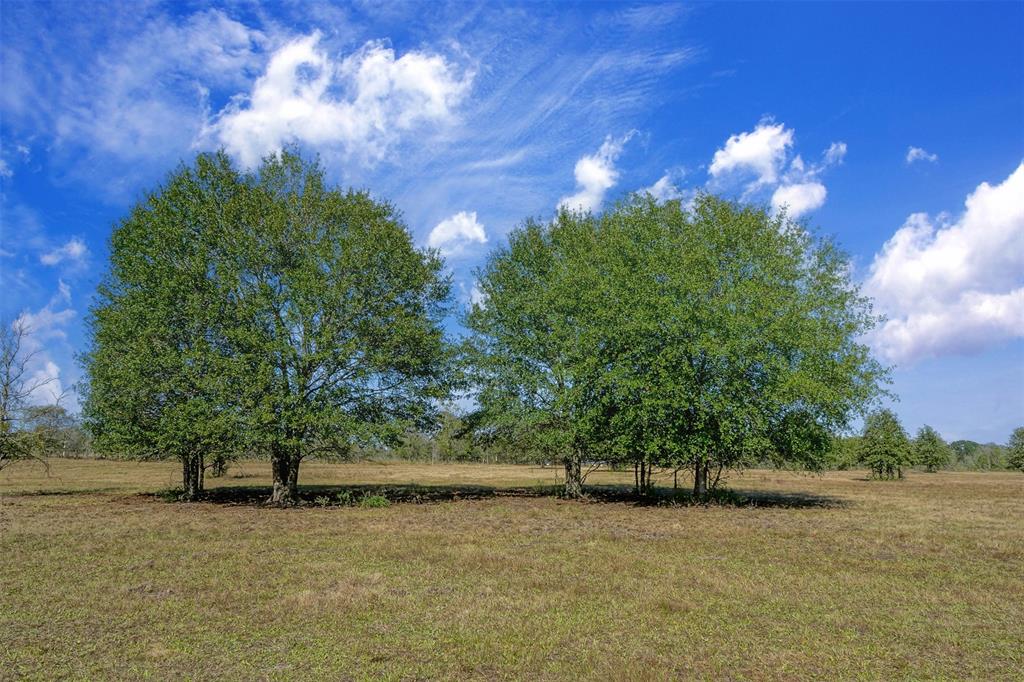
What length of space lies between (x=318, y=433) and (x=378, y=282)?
8.39 m

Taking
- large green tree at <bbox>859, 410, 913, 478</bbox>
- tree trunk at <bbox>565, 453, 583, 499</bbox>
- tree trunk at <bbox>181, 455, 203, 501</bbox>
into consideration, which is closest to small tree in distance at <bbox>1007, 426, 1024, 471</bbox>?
large green tree at <bbox>859, 410, 913, 478</bbox>

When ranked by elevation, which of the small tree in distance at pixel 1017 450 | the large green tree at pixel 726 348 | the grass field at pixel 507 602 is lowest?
the small tree in distance at pixel 1017 450

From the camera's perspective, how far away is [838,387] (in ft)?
101

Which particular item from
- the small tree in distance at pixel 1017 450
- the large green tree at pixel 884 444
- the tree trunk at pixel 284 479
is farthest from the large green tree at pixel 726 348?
the small tree in distance at pixel 1017 450

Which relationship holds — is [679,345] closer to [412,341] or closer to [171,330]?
[412,341]

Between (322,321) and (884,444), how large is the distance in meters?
74.2

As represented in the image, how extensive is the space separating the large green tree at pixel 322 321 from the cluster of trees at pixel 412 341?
114 mm

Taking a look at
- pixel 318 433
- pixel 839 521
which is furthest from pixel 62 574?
A: pixel 839 521

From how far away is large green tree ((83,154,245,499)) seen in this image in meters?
29.0

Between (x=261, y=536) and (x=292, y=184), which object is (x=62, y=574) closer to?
(x=261, y=536)

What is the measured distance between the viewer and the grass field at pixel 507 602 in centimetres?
834

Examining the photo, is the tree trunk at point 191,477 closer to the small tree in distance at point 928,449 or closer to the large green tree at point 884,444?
the large green tree at point 884,444

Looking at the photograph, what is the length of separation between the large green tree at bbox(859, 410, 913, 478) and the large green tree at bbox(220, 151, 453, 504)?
218 feet

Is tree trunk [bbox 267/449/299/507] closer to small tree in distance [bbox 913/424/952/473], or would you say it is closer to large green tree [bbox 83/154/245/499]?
large green tree [bbox 83/154/245/499]
